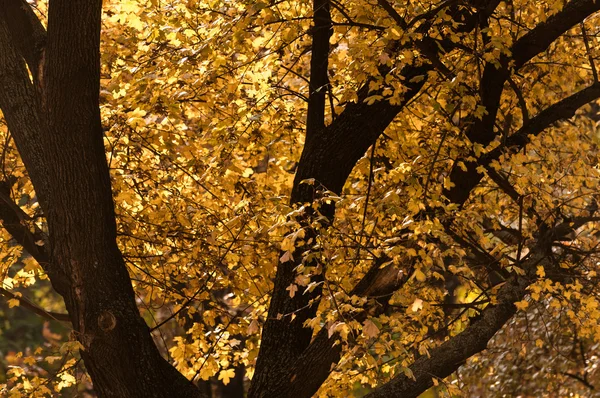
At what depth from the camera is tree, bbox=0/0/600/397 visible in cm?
591

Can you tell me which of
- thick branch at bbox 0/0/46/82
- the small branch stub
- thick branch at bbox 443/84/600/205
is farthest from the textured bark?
thick branch at bbox 443/84/600/205

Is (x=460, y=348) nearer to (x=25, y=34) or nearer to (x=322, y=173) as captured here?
(x=322, y=173)

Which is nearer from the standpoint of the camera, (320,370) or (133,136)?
(320,370)

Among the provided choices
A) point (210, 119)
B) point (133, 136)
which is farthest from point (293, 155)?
point (133, 136)

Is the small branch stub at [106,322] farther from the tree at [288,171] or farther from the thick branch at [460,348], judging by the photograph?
the thick branch at [460,348]

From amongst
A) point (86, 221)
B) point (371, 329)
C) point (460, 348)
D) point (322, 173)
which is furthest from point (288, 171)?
point (371, 329)

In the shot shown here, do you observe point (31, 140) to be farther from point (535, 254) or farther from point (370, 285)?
point (535, 254)

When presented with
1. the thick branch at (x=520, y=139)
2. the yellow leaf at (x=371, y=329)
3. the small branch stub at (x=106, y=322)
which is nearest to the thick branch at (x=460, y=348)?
the thick branch at (x=520, y=139)

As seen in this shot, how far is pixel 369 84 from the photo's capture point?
20.0ft

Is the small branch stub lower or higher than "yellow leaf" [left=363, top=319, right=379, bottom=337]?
higher

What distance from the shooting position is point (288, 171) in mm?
9398

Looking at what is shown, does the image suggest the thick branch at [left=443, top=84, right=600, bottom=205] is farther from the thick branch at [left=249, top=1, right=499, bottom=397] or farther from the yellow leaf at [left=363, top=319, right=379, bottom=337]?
the yellow leaf at [left=363, top=319, right=379, bottom=337]

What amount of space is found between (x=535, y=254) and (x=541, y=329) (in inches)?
299

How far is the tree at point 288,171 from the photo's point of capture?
5.91 metres
